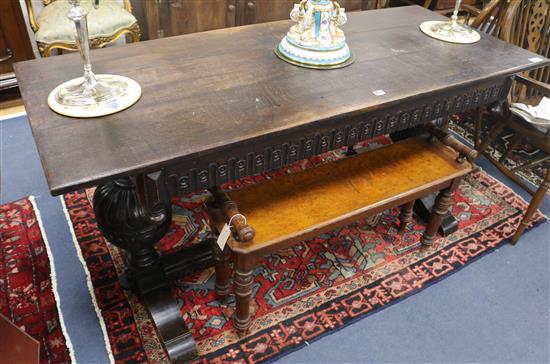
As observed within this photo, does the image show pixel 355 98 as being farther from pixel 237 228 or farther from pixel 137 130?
pixel 137 130

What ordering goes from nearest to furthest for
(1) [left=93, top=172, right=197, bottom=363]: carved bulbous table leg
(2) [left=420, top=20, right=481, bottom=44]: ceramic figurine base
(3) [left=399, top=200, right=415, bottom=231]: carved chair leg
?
(1) [left=93, top=172, right=197, bottom=363]: carved bulbous table leg < (2) [left=420, top=20, right=481, bottom=44]: ceramic figurine base < (3) [left=399, top=200, right=415, bottom=231]: carved chair leg

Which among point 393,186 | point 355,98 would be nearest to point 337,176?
point 393,186

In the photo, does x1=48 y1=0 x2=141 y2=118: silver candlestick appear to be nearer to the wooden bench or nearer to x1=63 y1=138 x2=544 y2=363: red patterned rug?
the wooden bench

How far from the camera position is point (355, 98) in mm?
1444

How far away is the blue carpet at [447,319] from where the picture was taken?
1605 millimetres

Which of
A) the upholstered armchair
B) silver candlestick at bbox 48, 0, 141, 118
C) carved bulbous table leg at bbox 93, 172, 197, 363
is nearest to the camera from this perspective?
silver candlestick at bbox 48, 0, 141, 118

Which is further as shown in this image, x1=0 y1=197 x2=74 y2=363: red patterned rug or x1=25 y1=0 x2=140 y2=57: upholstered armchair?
x1=25 y1=0 x2=140 y2=57: upholstered armchair

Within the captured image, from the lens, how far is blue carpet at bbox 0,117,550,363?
63.2 inches

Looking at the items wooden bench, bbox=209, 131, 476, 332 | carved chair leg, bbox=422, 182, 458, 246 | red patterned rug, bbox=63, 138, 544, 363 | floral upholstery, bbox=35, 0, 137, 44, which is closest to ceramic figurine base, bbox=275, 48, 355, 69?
wooden bench, bbox=209, 131, 476, 332

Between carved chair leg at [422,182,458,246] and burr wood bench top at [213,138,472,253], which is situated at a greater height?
burr wood bench top at [213,138,472,253]

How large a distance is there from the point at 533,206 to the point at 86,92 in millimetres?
1874

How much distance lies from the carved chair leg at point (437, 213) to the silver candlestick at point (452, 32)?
643 mm

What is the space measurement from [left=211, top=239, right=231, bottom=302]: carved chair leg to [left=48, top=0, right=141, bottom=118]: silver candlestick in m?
0.55

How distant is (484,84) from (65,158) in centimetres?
150
